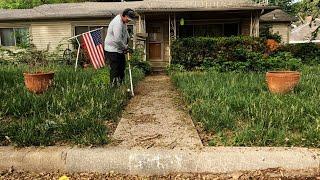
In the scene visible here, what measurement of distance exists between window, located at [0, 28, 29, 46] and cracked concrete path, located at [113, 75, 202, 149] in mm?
13667

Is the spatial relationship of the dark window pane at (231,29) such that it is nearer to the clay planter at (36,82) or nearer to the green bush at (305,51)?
the green bush at (305,51)

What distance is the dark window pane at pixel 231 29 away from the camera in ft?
57.4

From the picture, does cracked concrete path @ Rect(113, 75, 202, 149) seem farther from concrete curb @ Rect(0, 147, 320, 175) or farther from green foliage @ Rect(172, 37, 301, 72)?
green foliage @ Rect(172, 37, 301, 72)

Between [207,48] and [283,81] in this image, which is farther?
[207,48]

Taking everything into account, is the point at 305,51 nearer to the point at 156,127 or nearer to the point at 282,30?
the point at 282,30

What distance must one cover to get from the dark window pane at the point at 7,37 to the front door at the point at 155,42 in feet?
24.5

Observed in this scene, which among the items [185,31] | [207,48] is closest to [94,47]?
[207,48]

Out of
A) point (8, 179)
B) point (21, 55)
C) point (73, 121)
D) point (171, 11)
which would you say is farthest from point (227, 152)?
point (21, 55)

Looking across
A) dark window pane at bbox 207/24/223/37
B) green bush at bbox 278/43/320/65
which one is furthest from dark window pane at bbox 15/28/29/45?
green bush at bbox 278/43/320/65

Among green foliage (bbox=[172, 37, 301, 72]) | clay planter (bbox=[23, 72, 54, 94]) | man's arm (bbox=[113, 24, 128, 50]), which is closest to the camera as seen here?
clay planter (bbox=[23, 72, 54, 94])

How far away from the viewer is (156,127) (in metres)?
4.96

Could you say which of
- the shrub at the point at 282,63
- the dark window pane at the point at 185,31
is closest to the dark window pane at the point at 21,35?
the dark window pane at the point at 185,31

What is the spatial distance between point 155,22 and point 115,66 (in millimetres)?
10303

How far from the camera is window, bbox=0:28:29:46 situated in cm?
1864
